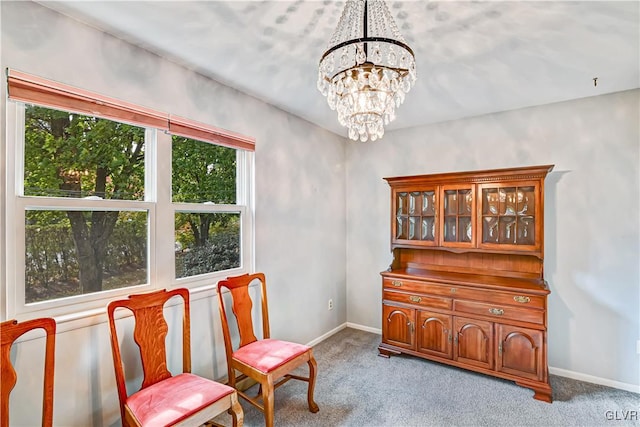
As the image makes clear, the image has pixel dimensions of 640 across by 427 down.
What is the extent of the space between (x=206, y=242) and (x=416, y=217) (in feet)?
7.06

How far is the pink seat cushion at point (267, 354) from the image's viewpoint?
6.97ft

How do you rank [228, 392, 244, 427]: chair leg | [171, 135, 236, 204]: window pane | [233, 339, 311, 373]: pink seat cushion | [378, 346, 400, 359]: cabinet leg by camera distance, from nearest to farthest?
1. [228, 392, 244, 427]: chair leg
2. [233, 339, 311, 373]: pink seat cushion
3. [171, 135, 236, 204]: window pane
4. [378, 346, 400, 359]: cabinet leg

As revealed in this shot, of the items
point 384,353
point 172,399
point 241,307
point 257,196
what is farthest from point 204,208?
point 384,353

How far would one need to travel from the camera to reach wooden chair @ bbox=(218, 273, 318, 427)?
2062 millimetres

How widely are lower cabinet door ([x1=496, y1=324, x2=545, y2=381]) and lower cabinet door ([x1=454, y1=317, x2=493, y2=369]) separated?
0.25 ft

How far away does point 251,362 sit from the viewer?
2.16 meters

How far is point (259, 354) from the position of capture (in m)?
2.24

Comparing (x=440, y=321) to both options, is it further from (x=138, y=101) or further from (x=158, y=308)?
(x=138, y=101)

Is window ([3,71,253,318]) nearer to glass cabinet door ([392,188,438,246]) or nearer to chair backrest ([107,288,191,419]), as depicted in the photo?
chair backrest ([107,288,191,419])

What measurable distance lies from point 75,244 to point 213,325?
1134 mm

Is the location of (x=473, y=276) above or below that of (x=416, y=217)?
below

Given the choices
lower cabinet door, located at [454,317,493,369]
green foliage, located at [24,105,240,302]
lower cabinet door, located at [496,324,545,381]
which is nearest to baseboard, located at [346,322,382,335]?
lower cabinet door, located at [454,317,493,369]

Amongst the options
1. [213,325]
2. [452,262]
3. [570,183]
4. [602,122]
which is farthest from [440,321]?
[602,122]

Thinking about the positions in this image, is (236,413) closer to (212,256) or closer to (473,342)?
(212,256)
